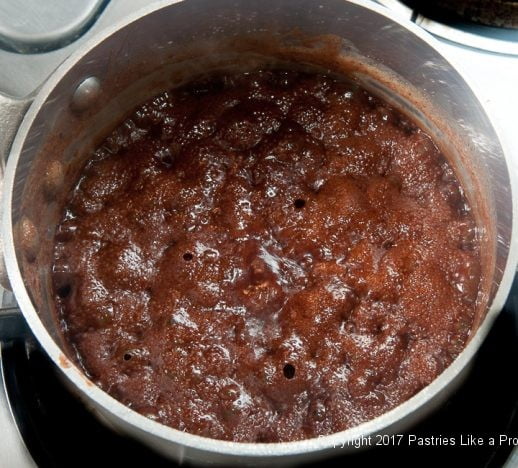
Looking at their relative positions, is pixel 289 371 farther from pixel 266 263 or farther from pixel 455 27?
pixel 455 27

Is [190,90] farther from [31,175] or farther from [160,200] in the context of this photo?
[31,175]

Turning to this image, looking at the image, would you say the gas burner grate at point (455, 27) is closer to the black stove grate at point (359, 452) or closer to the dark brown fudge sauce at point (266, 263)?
the dark brown fudge sauce at point (266, 263)

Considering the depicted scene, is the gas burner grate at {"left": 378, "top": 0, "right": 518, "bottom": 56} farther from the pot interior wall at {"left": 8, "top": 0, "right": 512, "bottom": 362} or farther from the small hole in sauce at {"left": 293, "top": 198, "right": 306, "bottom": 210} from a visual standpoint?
the small hole in sauce at {"left": 293, "top": 198, "right": 306, "bottom": 210}

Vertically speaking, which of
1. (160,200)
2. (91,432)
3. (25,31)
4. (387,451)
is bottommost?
(91,432)

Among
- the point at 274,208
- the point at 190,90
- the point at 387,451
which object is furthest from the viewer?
the point at 190,90

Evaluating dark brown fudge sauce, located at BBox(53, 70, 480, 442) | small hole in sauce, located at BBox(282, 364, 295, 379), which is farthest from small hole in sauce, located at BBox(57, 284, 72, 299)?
small hole in sauce, located at BBox(282, 364, 295, 379)

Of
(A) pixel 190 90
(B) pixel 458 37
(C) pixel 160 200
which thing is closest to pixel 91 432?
(C) pixel 160 200
